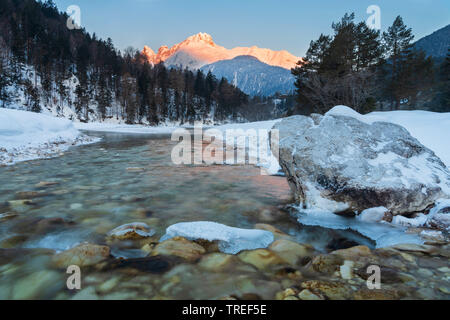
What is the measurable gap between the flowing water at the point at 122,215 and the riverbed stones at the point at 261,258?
0.50 ft

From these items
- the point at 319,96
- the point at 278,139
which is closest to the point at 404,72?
the point at 319,96

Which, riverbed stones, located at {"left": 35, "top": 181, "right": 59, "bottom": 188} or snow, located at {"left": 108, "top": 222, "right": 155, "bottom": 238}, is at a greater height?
riverbed stones, located at {"left": 35, "top": 181, "right": 59, "bottom": 188}

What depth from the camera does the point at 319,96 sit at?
23.9m

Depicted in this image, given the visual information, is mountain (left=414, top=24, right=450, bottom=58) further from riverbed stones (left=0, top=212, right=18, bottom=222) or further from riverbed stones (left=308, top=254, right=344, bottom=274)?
riverbed stones (left=0, top=212, right=18, bottom=222)

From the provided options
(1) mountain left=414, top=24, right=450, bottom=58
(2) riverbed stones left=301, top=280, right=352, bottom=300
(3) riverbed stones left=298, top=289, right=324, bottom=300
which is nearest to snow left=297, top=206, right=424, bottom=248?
(2) riverbed stones left=301, top=280, right=352, bottom=300

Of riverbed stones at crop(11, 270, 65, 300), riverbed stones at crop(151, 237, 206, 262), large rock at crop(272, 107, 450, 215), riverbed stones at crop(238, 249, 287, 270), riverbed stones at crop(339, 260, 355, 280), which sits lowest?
riverbed stones at crop(11, 270, 65, 300)

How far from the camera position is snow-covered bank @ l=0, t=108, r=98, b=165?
7777 mm

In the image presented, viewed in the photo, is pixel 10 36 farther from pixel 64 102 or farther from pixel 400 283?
pixel 400 283

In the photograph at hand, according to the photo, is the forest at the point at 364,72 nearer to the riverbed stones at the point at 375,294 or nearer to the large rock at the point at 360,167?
the large rock at the point at 360,167

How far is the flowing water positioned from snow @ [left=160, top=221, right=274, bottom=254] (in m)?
0.32

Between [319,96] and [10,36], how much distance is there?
200ft

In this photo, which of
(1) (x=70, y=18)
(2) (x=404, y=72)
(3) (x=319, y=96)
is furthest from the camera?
(1) (x=70, y=18)

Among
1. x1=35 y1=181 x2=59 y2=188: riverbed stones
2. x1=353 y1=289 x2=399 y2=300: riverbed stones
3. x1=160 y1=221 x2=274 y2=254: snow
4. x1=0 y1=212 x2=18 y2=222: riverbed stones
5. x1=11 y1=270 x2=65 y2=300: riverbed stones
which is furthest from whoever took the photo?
x1=35 y1=181 x2=59 y2=188: riverbed stones

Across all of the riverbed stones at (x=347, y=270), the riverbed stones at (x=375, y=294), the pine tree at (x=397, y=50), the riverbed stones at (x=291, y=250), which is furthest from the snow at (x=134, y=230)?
the pine tree at (x=397, y=50)
